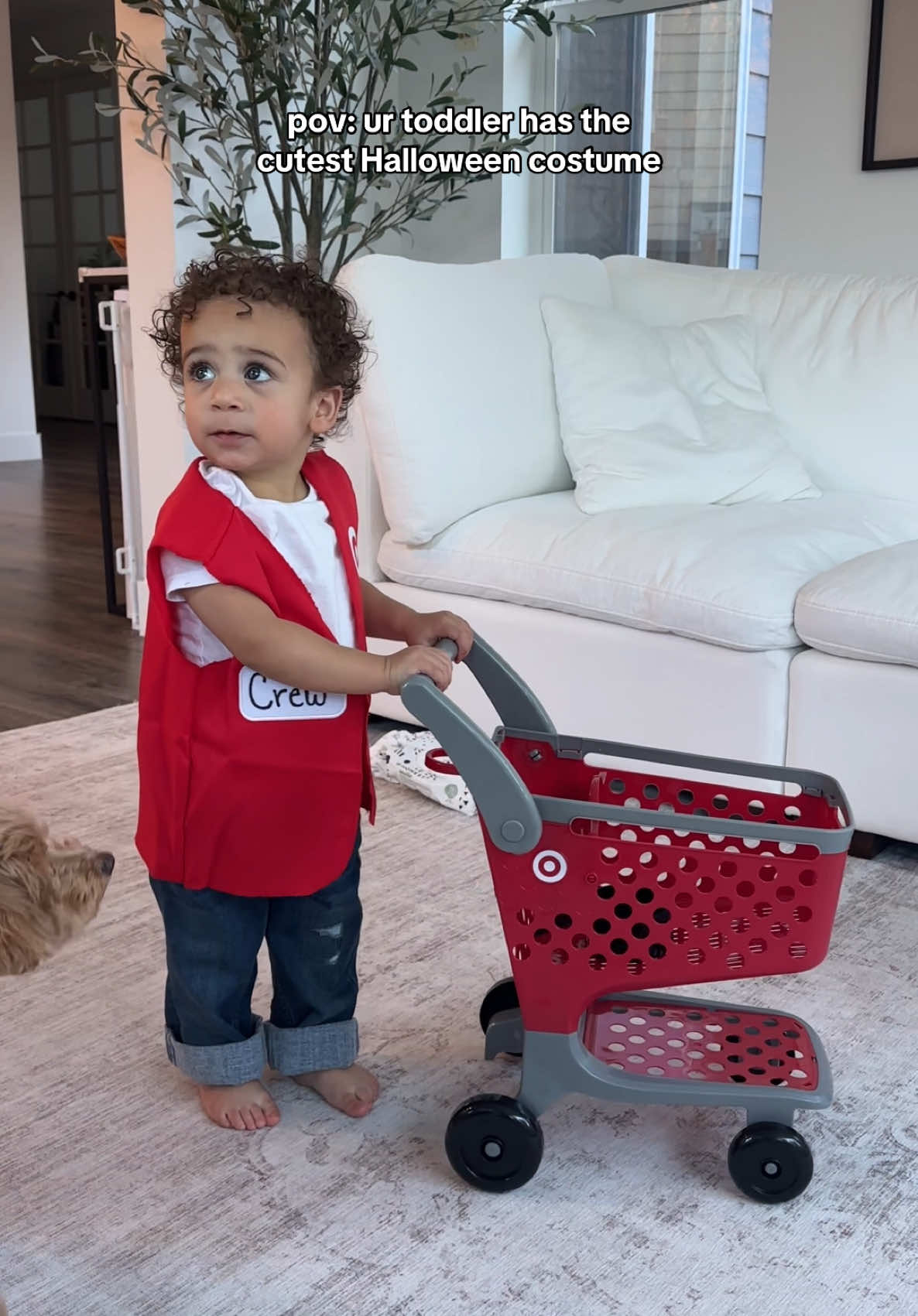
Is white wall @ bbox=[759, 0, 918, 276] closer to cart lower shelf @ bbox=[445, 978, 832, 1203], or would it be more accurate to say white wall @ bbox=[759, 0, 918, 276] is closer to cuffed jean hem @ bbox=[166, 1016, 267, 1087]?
cart lower shelf @ bbox=[445, 978, 832, 1203]

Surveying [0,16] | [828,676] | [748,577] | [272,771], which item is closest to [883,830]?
[828,676]

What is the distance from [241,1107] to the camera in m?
1.46

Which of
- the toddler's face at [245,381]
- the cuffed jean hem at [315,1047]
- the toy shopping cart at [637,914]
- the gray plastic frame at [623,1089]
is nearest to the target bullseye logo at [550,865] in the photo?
the toy shopping cart at [637,914]

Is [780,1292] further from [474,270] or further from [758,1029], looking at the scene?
[474,270]

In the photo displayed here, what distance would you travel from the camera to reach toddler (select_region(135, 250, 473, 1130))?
1299mm

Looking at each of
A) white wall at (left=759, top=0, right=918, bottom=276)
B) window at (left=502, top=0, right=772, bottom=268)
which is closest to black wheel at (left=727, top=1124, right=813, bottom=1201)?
white wall at (left=759, top=0, right=918, bottom=276)

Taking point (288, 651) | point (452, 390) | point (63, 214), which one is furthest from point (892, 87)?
point (63, 214)

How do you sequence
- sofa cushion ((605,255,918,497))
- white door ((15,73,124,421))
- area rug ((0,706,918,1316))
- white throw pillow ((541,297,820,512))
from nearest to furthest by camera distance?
area rug ((0,706,918,1316))
white throw pillow ((541,297,820,512))
sofa cushion ((605,255,918,497))
white door ((15,73,124,421))

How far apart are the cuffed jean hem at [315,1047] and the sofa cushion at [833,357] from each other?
180 cm

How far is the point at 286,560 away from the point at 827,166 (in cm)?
360

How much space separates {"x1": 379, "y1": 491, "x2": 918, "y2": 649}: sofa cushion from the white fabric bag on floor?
32 centimetres

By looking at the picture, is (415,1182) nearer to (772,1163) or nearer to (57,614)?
(772,1163)

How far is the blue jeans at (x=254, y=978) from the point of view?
1.42 m

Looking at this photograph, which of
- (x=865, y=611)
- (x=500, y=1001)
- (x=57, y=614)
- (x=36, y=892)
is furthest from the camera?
(x=57, y=614)
